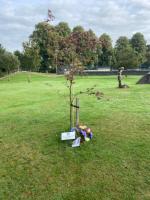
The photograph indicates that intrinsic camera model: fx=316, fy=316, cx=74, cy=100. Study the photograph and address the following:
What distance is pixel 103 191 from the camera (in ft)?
22.5

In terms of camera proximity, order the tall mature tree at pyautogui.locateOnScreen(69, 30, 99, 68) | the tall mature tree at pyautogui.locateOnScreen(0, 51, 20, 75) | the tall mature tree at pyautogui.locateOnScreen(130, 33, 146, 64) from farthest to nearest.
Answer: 1. the tall mature tree at pyautogui.locateOnScreen(130, 33, 146, 64)
2. the tall mature tree at pyautogui.locateOnScreen(0, 51, 20, 75)
3. the tall mature tree at pyautogui.locateOnScreen(69, 30, 99, 68)

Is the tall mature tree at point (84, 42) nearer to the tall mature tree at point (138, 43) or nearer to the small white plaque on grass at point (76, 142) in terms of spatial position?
the small white plaque on grass at point (76, 142)

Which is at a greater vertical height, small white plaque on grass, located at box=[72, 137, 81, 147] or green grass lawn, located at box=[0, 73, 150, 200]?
small white plaque on grass, located at box=[72, 137, 81, 147]

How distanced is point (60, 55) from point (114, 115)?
13.1 feet

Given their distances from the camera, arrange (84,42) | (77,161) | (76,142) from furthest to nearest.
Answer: (84,42) < (76,142) < (77,161)

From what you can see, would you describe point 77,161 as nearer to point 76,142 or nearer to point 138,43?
point 76,142

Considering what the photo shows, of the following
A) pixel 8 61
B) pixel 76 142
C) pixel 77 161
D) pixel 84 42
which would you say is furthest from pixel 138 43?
pixel 77 161

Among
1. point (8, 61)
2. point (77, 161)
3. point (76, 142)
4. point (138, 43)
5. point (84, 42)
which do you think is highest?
point (138, 43)

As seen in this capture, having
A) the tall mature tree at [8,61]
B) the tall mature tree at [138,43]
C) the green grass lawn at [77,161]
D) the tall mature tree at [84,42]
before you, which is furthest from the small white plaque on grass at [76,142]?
the tall mature tree at [138,43]

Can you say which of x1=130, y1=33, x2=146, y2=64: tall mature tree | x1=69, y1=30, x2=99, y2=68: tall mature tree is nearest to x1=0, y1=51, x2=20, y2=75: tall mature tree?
x1=130, y1=33, x2=146, y2=64: tall mature tree

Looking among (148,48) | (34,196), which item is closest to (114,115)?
(34,196)

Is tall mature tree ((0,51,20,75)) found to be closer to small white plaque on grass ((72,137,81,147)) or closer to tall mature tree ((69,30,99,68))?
tall mature tree ((69,30,99,68))

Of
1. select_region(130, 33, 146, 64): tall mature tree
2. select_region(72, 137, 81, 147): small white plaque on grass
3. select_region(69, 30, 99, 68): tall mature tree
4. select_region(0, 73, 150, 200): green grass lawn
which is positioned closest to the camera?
select_region(0, 73, 150, 200): green grass lawn

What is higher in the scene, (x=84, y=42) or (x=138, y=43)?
(x=138, y=43)
